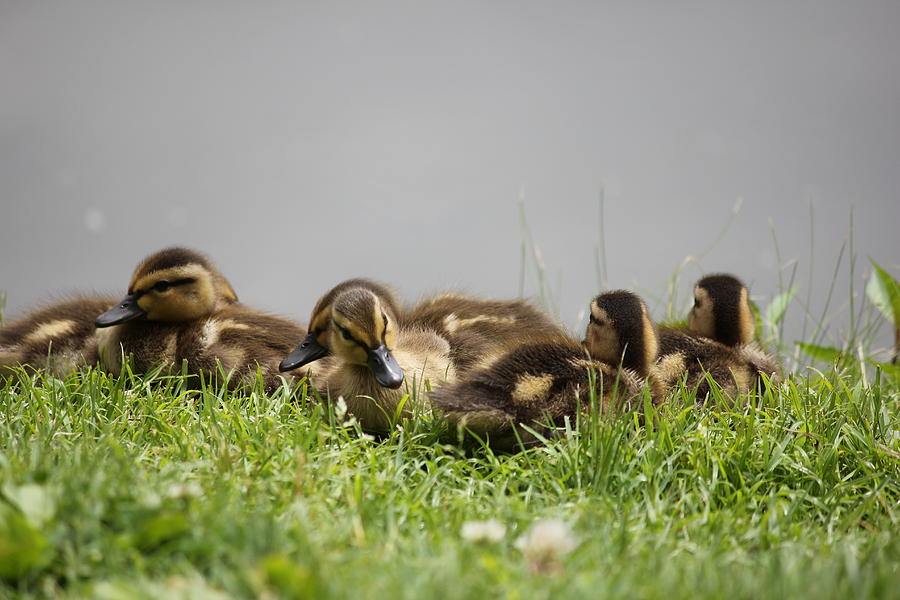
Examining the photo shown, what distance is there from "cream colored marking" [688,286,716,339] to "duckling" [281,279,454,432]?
1.15 metres

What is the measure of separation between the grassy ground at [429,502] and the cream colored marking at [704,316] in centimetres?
43

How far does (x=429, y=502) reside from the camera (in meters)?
2.15

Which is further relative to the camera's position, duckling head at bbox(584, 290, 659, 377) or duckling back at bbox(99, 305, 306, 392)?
duckling back at bbox(99, 305, 306, 392)

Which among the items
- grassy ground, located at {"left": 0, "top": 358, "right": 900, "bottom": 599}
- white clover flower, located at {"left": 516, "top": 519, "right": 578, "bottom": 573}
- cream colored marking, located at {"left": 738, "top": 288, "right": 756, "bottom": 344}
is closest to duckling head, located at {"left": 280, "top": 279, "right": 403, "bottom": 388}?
grassy ground, located at {"left": 0, "top": 358, "right": 900, "bottom": 599}

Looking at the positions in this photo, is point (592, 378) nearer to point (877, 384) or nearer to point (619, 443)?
point (619, 443)

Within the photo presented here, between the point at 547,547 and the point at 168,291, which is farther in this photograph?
the point at 168,291

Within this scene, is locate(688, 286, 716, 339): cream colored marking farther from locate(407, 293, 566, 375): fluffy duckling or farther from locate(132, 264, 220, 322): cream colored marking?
locate(132, 264, 220, 322): cream colored marking

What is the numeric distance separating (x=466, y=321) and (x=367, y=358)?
0.83 m

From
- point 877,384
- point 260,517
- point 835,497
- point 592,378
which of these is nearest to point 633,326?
point 592,378

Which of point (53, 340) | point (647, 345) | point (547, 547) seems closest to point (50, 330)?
point (53, 340)

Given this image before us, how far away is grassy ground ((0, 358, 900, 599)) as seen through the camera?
4.81 ft

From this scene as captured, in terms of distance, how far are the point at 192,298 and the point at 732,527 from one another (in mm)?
2395

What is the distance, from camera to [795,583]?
1.50m

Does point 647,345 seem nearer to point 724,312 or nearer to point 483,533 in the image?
point 724,312
